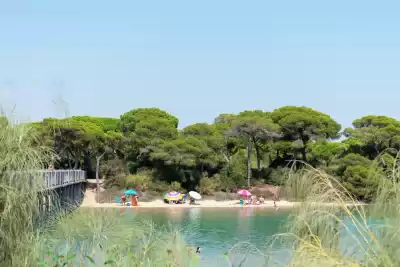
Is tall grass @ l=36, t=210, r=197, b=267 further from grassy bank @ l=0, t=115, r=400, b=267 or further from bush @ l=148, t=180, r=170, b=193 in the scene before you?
bush @ l=148, t=180, r=170, b=193

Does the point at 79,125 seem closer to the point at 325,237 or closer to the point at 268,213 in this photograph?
the point at 268,213

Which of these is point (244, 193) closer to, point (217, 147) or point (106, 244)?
point (217, 147)

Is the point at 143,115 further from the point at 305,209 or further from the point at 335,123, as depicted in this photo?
the point at 305,209

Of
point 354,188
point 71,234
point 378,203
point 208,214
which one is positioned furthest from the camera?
point 354,188

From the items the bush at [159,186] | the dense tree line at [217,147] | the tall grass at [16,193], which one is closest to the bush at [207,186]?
the dense tree line at [217,147]

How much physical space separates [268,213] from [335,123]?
35.8 feet

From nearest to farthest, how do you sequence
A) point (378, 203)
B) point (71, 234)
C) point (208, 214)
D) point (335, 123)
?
point (378, 203)
point (71, 234)
point (208, 214)
point (335, 123)

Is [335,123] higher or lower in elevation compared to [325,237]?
higher

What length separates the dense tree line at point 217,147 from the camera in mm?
29062

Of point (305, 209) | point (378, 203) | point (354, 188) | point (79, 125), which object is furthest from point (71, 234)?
point (79, 125)

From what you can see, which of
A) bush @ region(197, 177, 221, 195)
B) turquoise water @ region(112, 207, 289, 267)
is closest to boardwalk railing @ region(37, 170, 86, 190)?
turquoise water @ region(112, 207, 289, 267)

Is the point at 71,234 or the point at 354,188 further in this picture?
the point at 354,188

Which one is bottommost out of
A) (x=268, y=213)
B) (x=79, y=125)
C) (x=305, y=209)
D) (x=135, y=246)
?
(x=268, y=213)

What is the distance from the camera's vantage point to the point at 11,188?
4699 mm
